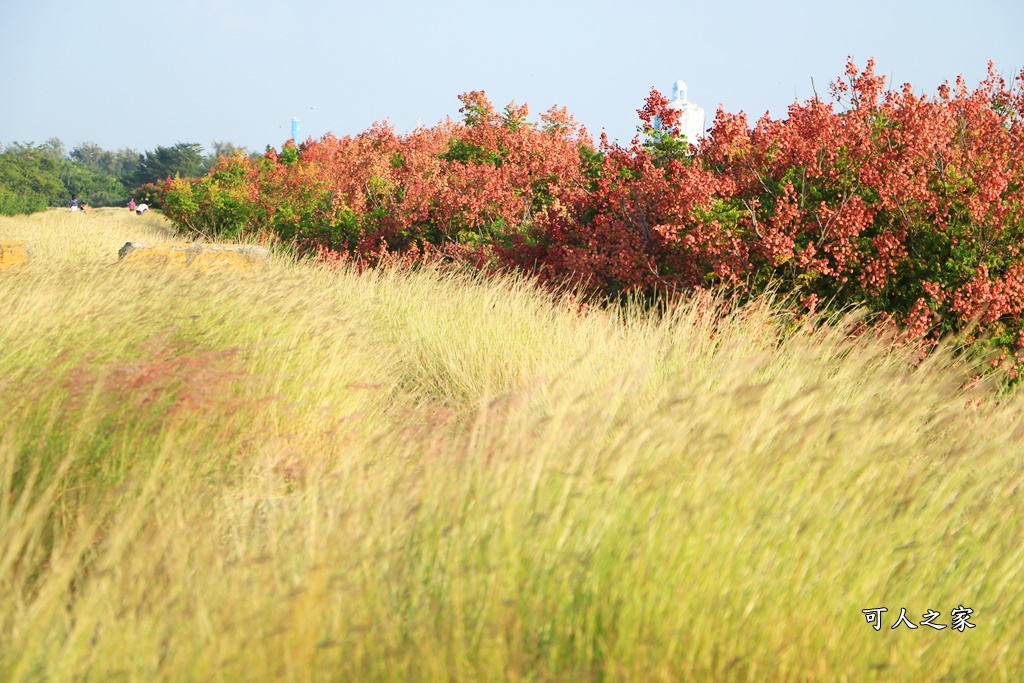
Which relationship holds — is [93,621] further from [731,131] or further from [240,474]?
[731,131]

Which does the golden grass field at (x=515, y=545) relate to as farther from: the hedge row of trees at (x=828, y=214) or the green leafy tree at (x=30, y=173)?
the green leafy tree at (x=30, y=173)

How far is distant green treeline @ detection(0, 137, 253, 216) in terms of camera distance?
4408 cm

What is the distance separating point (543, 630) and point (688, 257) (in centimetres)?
551

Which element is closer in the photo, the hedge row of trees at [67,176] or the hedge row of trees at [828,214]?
the hedge row of trees at [828,214]

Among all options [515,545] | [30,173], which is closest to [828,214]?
[515,545]

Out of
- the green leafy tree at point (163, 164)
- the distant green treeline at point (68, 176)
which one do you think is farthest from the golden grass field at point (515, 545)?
the green leafy tree at point (163, 164)

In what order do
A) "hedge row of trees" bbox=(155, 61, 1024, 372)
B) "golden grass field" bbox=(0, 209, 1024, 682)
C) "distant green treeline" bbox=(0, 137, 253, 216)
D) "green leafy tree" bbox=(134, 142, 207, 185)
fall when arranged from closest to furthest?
1. "golden grass field" bbox=(0, 209, 1024, 682)
2. "hedge row of trees" bbox=(155, 61, 1024, 372)
3. "distant green treeline" bbox=(0, 137, 253, 216)
4. "green leafy tree" bbox=(134, 142, 207, 185)

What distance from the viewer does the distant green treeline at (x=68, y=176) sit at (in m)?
44.1

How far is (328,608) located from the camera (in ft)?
6.42

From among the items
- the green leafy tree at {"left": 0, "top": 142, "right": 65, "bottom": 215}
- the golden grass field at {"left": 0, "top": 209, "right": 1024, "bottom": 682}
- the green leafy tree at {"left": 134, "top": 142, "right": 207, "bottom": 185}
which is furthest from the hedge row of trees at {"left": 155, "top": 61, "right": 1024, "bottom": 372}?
the green leafy tree at {"left": 134, "top": 142, "right": 207, "bottom": 185}

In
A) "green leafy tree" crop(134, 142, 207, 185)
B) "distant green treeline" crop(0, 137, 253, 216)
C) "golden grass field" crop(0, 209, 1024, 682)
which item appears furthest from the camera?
"green leafy tree" crop(134, 142, 207, 185)

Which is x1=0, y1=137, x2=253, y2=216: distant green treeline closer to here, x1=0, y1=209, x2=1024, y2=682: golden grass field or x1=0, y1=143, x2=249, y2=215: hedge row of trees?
x1=0, y1=143, x2=249, y2=215: hedge row of trees

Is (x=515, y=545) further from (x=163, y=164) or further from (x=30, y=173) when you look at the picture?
(x=163, y=164)

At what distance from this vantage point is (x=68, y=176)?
71312 mm
